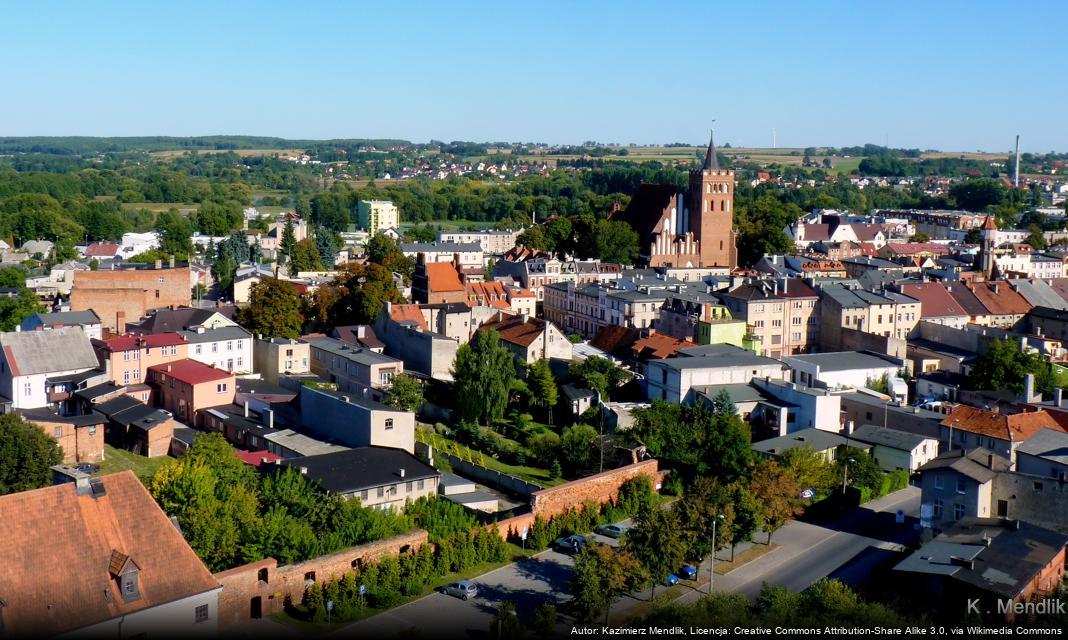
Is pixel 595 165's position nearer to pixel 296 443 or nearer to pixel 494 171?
pixel 494 171

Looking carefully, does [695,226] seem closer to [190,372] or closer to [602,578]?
[190,372]

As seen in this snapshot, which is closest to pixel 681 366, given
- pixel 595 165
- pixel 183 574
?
pixel 183 574

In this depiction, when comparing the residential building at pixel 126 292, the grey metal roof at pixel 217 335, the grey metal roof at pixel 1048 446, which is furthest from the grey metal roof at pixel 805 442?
the residential building at pixel 126 292

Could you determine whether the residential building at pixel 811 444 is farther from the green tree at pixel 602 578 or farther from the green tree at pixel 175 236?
the green tree at pixel 175 236

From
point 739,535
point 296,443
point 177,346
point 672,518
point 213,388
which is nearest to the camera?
point 672,518

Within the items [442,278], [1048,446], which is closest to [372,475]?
[1048,446]

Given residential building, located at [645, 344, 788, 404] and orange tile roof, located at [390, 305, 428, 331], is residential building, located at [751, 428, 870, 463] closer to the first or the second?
residential building, located at [645, 344, 788, 404]

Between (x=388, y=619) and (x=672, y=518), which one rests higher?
(x=672, y=518)
